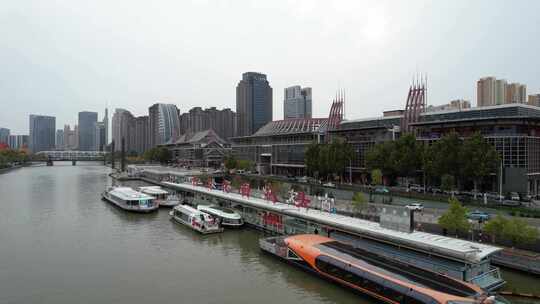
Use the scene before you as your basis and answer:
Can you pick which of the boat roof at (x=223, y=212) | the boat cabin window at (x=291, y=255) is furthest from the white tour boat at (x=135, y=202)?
the boat cabin window at (x=291, y=255)

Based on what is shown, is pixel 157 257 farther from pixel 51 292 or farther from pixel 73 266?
pixel 51 292

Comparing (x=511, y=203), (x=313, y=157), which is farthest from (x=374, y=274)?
(x=313, y=157)

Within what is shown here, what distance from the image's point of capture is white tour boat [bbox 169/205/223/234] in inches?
1515

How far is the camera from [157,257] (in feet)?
101

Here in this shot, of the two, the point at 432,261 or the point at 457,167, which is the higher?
the point at 457,167

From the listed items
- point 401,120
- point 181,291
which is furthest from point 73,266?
point 401,120

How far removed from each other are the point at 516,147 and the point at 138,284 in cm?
Answer: 4519

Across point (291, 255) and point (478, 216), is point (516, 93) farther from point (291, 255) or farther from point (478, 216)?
point (291, 255)

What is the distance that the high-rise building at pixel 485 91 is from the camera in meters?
→ 91.1

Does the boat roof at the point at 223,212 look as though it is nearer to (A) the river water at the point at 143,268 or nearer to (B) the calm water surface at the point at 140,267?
(A) the river water at the point at 143,268

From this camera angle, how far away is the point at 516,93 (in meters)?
93.3

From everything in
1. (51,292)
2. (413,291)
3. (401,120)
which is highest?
(401,120)

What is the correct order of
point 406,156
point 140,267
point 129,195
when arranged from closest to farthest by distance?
point 140,267
point 406,156
point 129,195

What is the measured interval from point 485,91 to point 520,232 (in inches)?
3072
